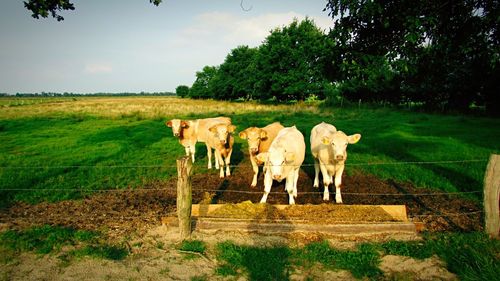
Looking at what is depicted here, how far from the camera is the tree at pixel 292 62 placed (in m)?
44.0

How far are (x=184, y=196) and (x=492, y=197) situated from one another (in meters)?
5.58

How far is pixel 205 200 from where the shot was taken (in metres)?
8.49

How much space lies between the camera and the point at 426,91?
34.3 meters

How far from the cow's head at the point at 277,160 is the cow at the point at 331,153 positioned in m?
1.11

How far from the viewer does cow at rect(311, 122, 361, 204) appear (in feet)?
24.8

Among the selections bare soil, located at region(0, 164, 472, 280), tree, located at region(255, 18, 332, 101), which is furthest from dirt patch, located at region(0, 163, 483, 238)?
tree, located at region(255, 18, 332, 101)

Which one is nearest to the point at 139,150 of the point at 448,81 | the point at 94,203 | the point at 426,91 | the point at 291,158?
the point at 94,203

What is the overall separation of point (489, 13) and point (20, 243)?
10.0 metres

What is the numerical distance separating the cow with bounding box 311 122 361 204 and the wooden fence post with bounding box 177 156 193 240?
3479 mm

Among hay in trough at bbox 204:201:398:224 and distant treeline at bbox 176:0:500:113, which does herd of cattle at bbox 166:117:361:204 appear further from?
distant treeline at bbox 176:0:500:113

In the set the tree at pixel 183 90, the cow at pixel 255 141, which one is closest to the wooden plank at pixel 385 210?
the cow at pixel 255 141

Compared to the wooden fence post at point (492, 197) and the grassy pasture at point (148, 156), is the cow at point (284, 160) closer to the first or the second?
the grassy pasture at point (148, 156)

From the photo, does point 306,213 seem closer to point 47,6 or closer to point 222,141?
point 222,141

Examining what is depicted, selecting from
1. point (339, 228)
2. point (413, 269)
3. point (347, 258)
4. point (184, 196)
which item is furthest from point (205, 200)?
point (413, 269)
